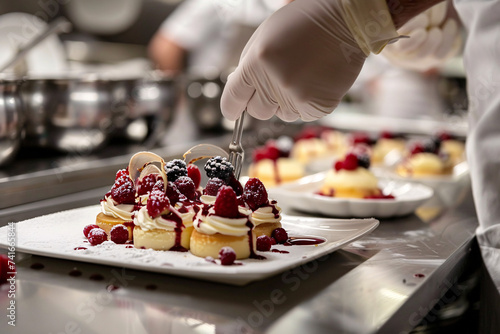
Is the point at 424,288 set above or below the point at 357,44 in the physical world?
below

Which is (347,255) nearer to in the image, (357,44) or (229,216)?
(229,216)

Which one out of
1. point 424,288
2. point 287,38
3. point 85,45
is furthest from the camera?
point 85,45

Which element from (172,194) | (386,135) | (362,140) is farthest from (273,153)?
(172,194)

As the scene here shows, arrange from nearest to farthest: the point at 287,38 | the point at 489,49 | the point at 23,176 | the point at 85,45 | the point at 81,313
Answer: the point at 81,313 → the point at 287,38 → the point at 489,49 → the point at 23,176 → the point at 85,45

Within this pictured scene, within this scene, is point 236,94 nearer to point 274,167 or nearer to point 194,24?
point 274,167

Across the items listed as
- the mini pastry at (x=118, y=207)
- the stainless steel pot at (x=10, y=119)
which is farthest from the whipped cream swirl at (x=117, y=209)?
the stainless steel pot at (x=10, y=119)

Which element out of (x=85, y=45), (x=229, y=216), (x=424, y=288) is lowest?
(x=424, y=288)

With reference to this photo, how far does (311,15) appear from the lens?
1.40 meters

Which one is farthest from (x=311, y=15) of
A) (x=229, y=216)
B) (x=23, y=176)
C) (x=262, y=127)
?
(x=262, y=127)

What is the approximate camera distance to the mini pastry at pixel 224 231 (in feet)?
4.09

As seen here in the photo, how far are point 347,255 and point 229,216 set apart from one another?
0.36 metres

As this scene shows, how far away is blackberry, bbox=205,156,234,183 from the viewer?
1.44 metres

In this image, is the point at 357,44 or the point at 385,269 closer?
the point at 385,269

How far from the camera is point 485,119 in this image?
65.2 inches
